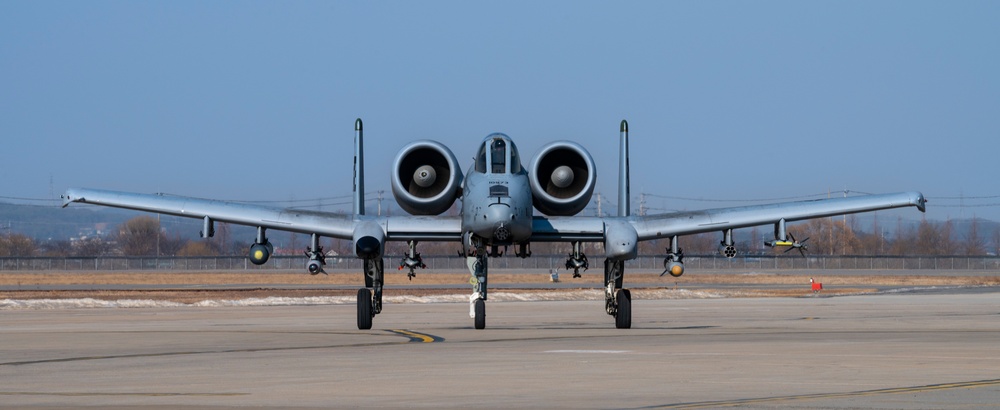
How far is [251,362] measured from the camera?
17.6m

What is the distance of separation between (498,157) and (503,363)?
877cm

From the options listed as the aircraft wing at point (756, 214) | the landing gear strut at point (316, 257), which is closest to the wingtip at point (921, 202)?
the aircraft wing at point (756, 214)

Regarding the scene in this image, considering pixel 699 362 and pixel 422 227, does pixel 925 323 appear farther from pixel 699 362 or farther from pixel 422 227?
pixel 699 362

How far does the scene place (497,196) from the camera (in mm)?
24812

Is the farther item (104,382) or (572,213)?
(572,213)

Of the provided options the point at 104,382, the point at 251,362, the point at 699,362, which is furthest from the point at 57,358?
the point at 699,362

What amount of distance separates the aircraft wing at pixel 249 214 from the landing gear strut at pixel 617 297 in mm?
3700

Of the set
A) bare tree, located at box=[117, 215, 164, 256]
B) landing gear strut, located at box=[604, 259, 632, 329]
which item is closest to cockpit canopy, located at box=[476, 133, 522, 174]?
landing gear strut, located at box=[604, 259, 632, 329]

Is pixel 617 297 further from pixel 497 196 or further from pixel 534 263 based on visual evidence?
pixel 534 263

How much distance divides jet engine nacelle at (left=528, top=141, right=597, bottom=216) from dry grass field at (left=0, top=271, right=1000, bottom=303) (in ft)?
68.8

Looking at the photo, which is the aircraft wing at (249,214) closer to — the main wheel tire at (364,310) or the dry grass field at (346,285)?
the main wheel tire at (364,310)

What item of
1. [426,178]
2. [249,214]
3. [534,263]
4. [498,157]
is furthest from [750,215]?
[534,263]

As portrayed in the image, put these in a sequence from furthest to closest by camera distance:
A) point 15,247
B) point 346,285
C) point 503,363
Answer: point 15,247, point 346,285, point 503,363

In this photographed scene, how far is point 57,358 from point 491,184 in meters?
9.44
